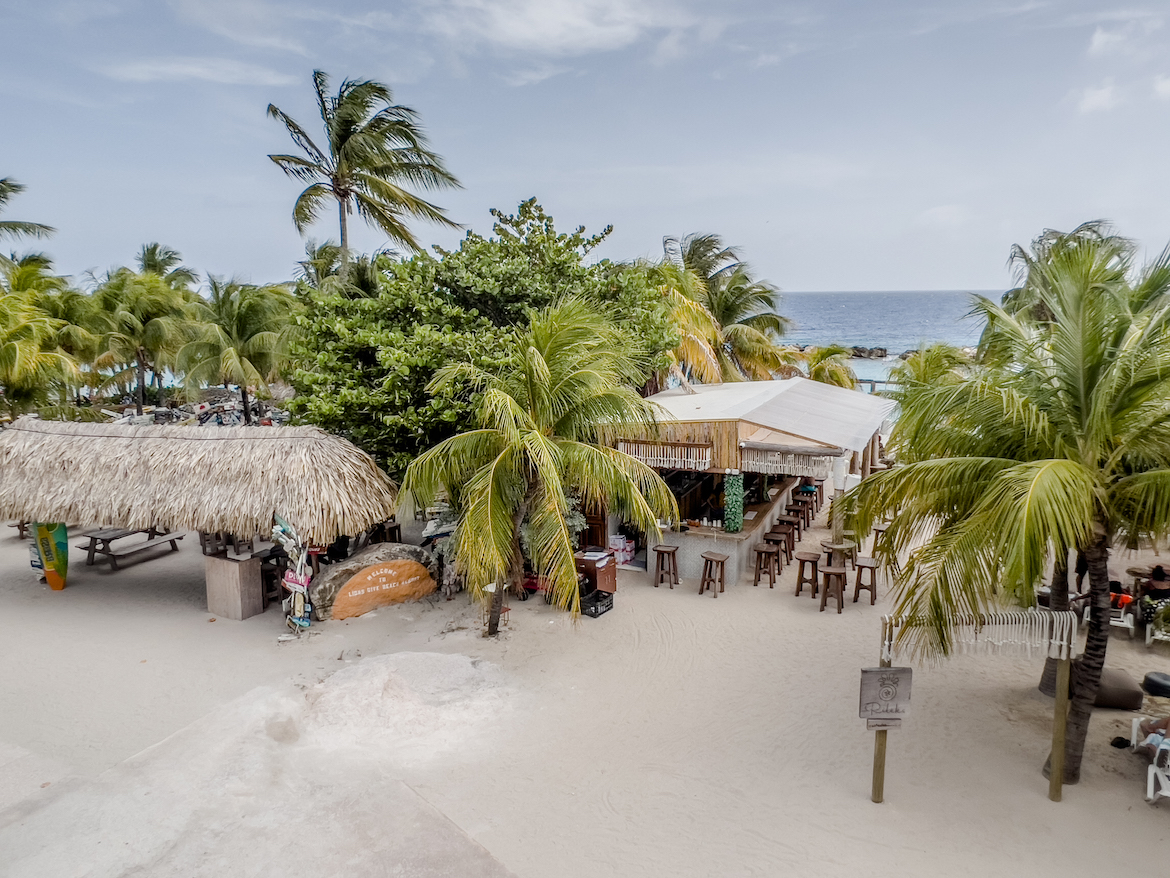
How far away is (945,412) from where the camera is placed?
603cm

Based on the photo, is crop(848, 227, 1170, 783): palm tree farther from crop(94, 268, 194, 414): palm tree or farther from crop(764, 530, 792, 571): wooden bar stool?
crop(94, 268, 194, 414): palm tree

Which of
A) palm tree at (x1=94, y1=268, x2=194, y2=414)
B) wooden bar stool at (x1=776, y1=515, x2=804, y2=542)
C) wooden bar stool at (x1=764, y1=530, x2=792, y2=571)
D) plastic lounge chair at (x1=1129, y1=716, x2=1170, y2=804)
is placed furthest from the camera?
palm tree at (x1=94, y1=268, x2=194, y2=414)

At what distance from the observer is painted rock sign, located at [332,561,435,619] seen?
Answer: 32.3ft

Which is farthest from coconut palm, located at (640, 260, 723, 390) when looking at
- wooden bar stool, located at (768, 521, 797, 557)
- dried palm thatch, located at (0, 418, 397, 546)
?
dried palm thatch, located at (0, 418, 397, 546)

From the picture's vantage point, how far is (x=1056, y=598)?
6887mm

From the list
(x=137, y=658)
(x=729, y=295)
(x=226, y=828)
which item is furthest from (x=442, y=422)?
(x=729, y=295)

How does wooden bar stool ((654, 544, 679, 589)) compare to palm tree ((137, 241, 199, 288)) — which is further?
palm tree ((137, 241, 199, 288))

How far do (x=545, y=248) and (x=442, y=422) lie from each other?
11.4ft

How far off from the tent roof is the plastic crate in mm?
2750

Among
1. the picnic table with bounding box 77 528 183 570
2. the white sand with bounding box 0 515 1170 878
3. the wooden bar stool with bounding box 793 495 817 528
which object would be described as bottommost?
the white sand with bounding box 0 515 1170 878

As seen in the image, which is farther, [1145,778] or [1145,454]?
[1145,778]

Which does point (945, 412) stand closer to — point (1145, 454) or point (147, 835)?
point (1145, 454)

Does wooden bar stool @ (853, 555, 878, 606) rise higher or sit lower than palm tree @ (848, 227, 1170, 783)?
lower

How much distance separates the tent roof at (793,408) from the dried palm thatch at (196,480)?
4692 mm
